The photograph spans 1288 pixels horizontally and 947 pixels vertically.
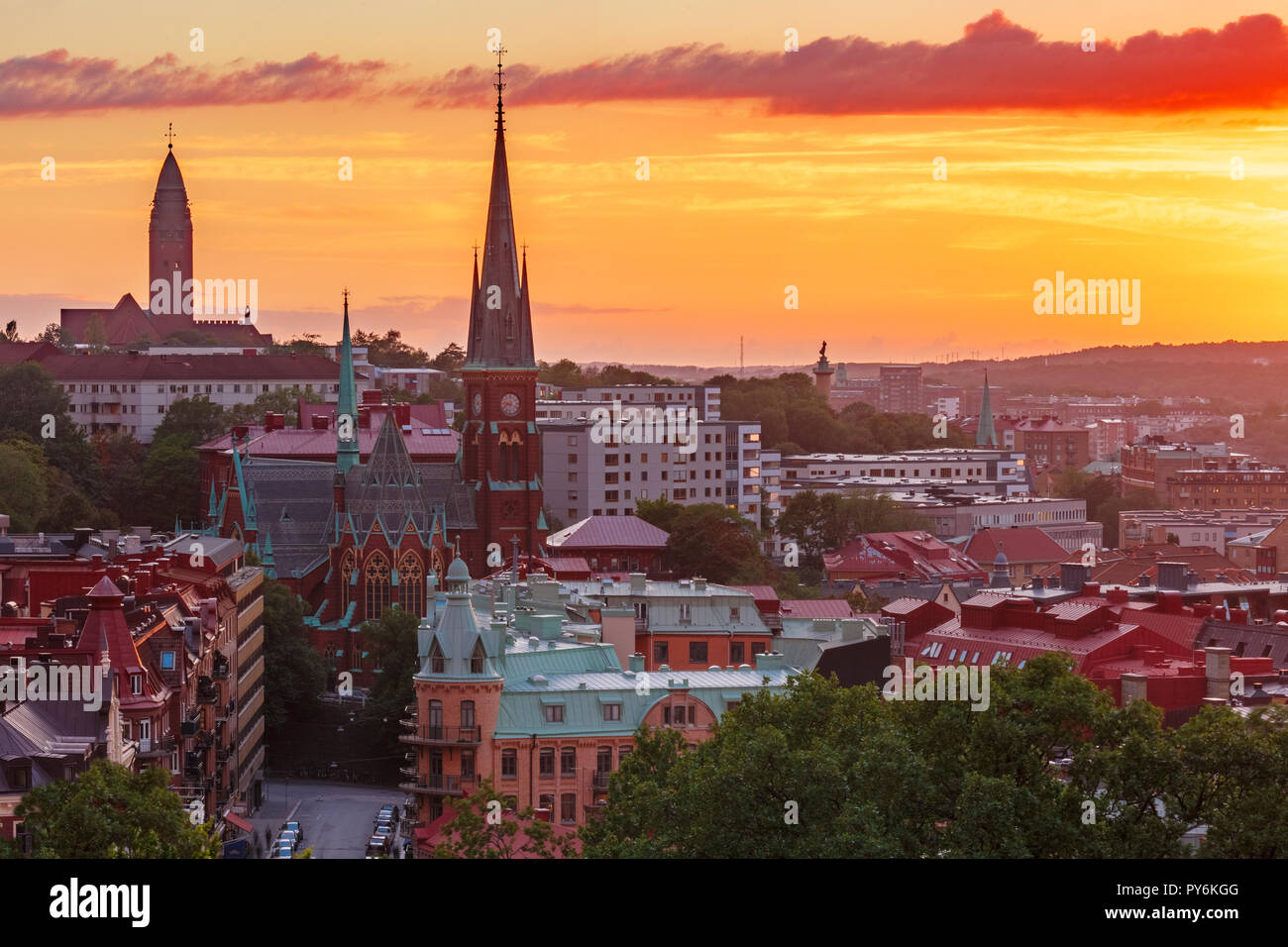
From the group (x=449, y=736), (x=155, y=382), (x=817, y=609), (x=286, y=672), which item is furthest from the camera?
(x=155, y=382)

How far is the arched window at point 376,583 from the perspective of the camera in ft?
336

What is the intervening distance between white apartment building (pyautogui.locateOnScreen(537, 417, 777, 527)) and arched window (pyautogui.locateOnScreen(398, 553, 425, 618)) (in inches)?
1959

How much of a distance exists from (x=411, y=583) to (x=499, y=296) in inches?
663

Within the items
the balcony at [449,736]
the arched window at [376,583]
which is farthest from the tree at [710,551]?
the balcony at [449,736]

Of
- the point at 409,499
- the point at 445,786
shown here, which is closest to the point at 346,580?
the point at 409,499

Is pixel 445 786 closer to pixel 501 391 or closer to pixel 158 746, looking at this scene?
pixel 158 746

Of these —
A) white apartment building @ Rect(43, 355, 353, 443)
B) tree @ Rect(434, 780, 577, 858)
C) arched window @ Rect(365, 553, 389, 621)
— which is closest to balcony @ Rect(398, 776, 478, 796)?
tree @ Rect(434, 780, 577, 858)

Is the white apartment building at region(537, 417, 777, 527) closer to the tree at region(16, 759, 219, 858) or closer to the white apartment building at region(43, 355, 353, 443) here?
the white apartment building at region(43, 355, 353, 443)

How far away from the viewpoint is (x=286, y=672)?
86500 mm

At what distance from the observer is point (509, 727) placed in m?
58.2

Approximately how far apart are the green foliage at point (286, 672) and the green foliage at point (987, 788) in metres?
43.9
